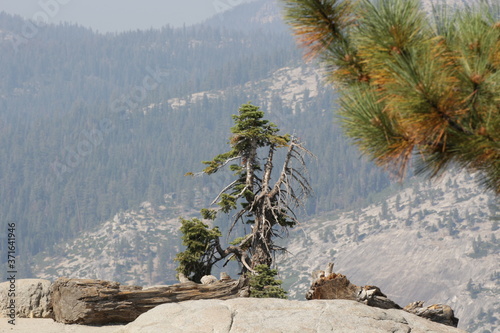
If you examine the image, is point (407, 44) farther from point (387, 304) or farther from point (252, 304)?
point (387, 304)

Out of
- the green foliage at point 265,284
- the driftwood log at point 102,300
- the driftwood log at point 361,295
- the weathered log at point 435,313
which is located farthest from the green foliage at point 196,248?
the weathered log at point 435,313

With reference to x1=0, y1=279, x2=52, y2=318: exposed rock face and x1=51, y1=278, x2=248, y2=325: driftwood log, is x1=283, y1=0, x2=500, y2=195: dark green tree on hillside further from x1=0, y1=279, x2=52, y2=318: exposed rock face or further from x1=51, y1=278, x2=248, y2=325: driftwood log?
x1=0, y1=279, x2=52, y2=318: exposed rock face

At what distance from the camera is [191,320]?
14766 millimetres

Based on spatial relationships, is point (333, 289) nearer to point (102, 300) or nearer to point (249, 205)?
point (102, 300)

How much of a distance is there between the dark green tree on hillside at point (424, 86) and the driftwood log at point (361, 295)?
7085 mm

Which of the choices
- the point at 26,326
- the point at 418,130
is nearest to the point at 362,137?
the point at 418,130

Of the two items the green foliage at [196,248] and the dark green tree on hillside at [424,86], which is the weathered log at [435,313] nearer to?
the dark green tree on hillside at [424,86]

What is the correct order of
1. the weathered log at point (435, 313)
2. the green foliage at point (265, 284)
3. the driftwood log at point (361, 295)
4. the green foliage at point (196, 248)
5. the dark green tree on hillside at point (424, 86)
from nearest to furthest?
the dark green tree on hillside at point (424, 86)
the driftwood log at point (361, 295)
the weathered log at point (435, 313)
the green foliage at point (265, 284)
the green foliage at point (196, 248)

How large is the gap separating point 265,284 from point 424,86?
53.0 feet

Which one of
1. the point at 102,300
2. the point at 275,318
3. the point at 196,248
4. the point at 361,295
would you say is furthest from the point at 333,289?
the point at 196,248

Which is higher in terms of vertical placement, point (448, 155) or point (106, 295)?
point (448, 155)

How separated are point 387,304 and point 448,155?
316 inches

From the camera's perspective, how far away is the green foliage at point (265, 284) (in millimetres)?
24250

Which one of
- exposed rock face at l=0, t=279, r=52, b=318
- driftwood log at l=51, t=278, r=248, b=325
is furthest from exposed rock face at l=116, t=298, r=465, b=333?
exposed rock face at l=0, t=279, r=52, b=318
